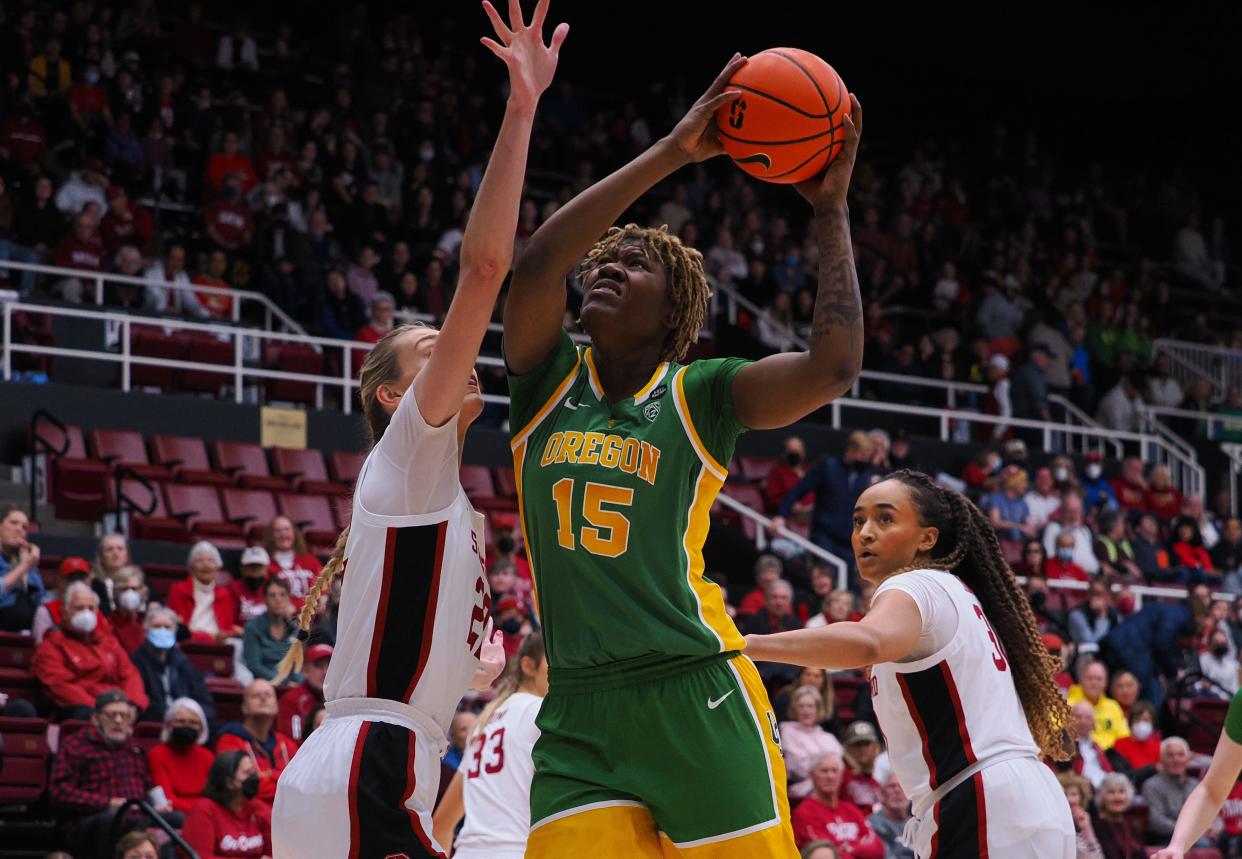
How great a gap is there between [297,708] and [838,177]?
21.7ft

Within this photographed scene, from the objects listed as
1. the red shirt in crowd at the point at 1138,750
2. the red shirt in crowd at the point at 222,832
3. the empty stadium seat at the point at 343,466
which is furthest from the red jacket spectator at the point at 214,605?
the red shirt in crowd at the point at 1138,750

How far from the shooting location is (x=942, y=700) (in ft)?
15.5

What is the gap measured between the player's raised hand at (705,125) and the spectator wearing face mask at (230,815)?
568 centimetres

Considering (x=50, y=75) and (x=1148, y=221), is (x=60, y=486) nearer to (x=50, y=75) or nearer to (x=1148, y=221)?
(x=50, y=75)

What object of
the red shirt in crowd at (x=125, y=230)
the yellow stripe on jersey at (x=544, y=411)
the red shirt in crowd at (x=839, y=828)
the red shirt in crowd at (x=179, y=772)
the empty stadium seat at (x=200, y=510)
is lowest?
the red shirt in crowd at (x=839, y=828)

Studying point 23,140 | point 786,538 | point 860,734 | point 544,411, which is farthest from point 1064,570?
point 544,411

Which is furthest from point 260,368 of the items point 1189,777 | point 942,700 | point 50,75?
point 942,700

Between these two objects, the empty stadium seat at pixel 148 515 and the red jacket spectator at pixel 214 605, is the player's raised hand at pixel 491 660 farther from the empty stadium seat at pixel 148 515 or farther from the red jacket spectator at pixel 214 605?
the empty stadium seat at pixel 148 515

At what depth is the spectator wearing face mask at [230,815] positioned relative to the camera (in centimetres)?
862

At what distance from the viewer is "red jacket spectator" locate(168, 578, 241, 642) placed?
10.9 meters

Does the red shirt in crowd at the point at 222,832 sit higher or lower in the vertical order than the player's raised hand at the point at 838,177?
lower

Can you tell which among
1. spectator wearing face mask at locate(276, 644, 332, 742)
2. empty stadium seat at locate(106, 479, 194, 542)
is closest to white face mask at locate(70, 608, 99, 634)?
spectator wearing face mask at locate(276, 644, 332, 742)

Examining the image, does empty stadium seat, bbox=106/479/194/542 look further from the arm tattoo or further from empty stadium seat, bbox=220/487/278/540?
the arm tattoo

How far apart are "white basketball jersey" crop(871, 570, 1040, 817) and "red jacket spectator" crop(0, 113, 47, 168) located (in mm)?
12084
